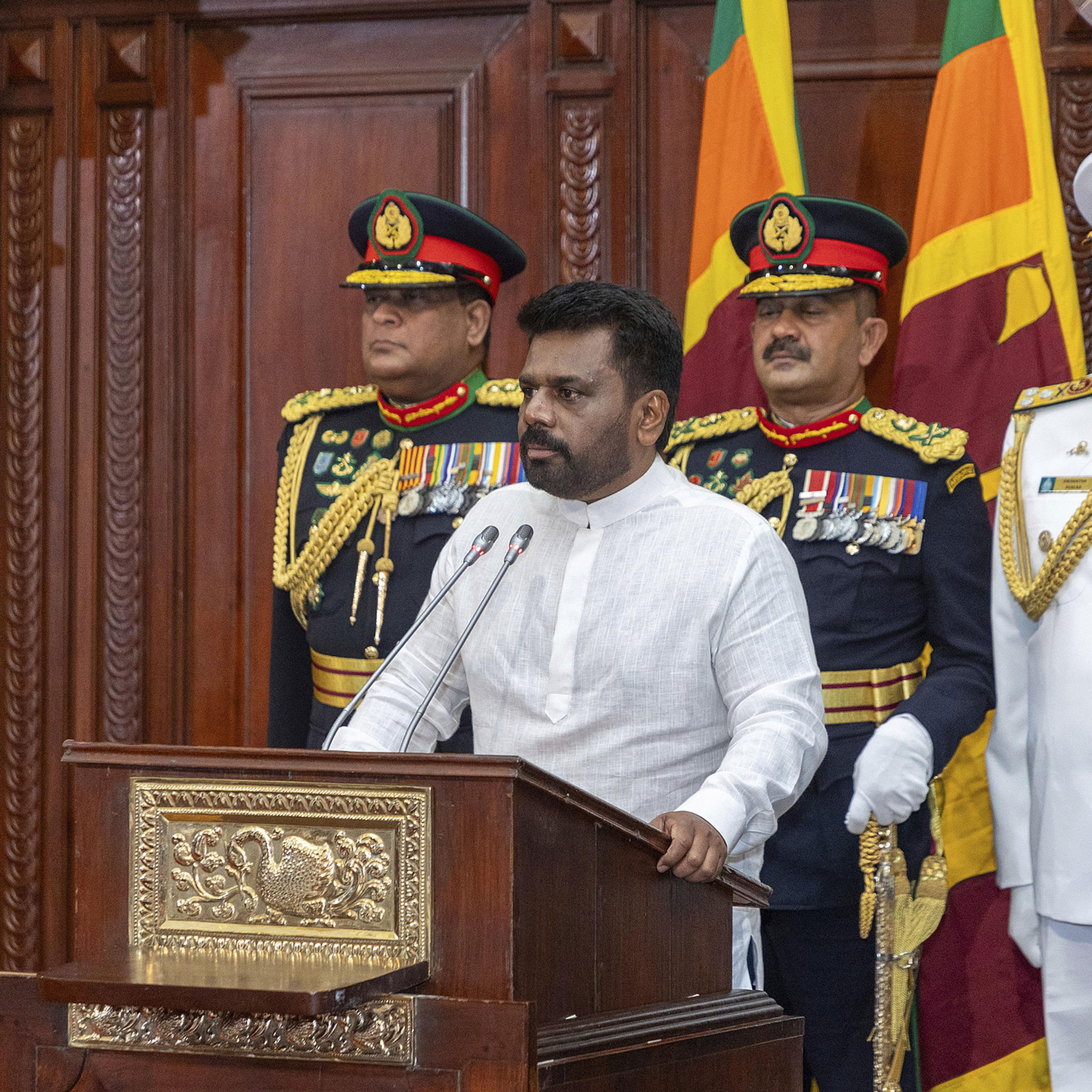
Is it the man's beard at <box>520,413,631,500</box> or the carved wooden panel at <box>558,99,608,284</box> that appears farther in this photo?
the carved wooden panel at <box>558,99,608,284</box>

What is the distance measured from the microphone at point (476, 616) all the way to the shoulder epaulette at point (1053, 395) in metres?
0.98

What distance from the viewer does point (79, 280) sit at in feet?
11.8

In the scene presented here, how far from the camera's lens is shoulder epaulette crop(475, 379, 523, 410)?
9.10 feet

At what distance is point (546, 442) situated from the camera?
197 cm

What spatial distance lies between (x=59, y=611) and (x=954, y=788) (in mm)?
2155

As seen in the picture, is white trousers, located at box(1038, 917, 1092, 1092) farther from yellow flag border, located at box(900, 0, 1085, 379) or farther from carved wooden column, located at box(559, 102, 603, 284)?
carved wooden column, located at box(559, 102, 603, 284)

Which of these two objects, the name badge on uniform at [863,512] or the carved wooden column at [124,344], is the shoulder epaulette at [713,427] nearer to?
the name badge on uniform at [863,512]

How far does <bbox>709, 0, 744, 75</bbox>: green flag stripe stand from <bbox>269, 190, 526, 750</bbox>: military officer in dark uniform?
0.66m

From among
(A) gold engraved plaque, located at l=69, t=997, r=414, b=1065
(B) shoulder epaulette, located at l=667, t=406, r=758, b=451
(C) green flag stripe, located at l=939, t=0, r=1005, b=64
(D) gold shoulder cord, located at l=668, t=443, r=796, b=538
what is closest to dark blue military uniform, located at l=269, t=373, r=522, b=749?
(B) shoulder epaulette, located at l=667, t=406, r=758, b=451

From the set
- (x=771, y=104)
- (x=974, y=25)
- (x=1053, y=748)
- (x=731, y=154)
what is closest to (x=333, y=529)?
(x=731, y=154)

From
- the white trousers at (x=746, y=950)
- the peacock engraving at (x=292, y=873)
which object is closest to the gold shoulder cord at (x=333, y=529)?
the white trousers at (x=746, y=950)

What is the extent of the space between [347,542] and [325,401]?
0.34 m

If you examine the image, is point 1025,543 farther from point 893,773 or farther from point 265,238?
point 265,238

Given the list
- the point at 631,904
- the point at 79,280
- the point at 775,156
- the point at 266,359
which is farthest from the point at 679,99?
the point at 631,904
